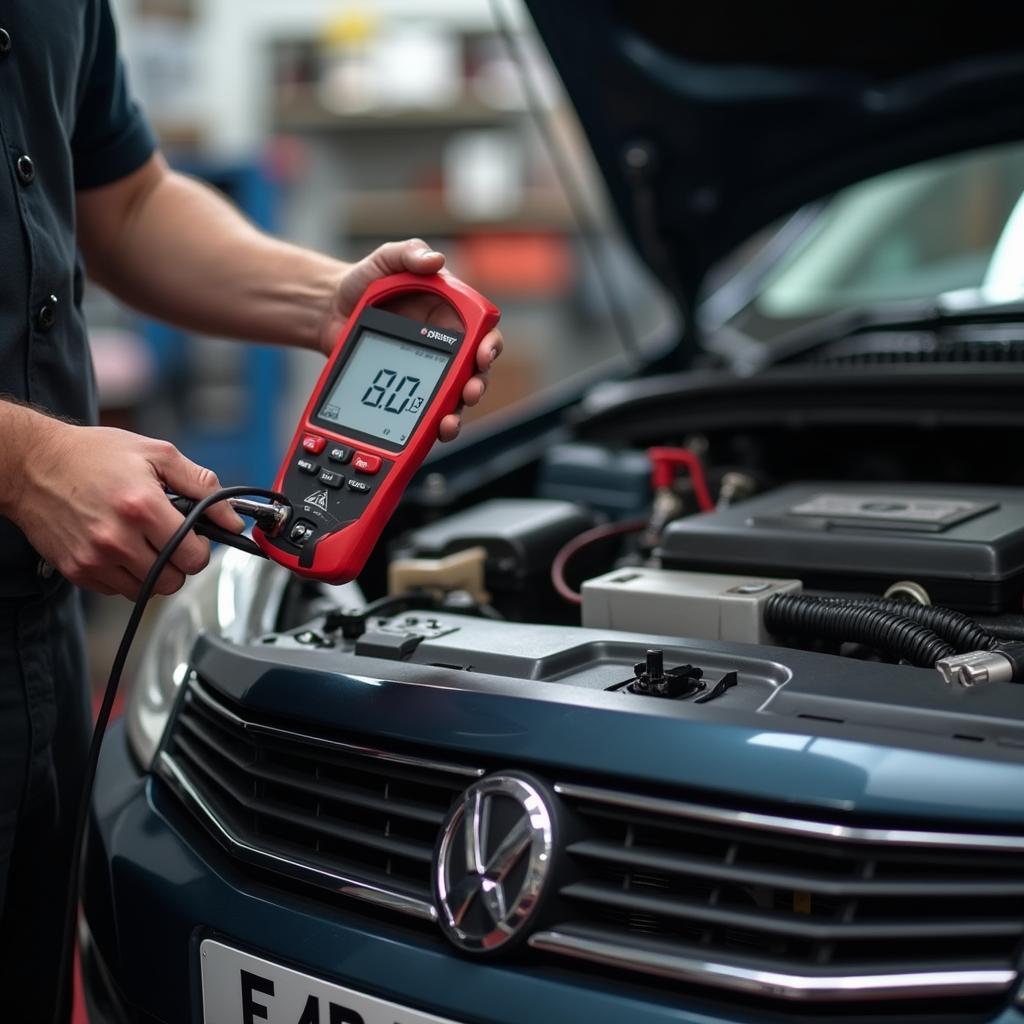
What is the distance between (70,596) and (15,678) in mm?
135

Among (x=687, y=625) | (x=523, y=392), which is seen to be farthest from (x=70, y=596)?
(x=523, y=392)

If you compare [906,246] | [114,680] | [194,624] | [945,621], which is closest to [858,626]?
[945,621]

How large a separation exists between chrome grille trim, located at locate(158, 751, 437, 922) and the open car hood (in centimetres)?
106

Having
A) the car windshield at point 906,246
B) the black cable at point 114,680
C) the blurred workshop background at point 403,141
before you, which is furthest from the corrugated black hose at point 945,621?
the blurred workshop background at point 403,141

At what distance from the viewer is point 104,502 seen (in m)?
0.87

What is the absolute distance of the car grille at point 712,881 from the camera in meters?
0.72

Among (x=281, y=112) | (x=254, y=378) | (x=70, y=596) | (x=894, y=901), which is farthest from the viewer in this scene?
(x=281, y=112)

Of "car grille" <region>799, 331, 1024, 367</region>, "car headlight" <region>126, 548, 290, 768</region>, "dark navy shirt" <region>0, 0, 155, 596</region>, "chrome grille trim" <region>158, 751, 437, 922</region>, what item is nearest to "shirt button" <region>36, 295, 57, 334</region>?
"dark navy shirt" <region>0, 0, 155, 596</region>

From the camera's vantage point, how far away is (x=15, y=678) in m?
1.08

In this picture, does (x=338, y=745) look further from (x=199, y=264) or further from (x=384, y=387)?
(x=199, y=264)

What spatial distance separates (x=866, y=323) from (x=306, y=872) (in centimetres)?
127

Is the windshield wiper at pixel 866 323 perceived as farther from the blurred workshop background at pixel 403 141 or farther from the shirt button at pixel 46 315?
the blurred workshop background at pixel 403 141

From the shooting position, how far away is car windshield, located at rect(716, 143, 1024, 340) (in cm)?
184

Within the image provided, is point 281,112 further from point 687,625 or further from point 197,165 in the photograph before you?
point 687,625
